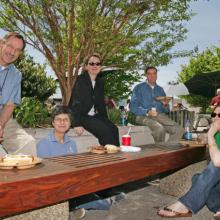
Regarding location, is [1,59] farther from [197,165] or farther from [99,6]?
[99,6]

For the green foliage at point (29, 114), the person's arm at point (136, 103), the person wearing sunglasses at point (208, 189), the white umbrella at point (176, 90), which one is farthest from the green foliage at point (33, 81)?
the person wearing sunglasses at point (208, 189)

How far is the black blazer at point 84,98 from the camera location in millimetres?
5307

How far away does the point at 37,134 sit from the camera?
247 inches

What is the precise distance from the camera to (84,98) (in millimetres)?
5367

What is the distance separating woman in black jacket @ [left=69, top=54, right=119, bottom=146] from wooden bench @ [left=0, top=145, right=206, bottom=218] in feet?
4.74

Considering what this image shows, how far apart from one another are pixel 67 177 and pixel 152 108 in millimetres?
4496

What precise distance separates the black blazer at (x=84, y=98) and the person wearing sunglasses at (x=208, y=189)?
210 cm

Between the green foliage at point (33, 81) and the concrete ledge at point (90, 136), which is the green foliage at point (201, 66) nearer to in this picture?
the green foliage at point (33, 81)

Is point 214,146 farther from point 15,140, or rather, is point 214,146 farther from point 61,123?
point 15,140

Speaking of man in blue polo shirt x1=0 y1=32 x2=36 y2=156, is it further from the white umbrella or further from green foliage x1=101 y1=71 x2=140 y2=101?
the white umbrella

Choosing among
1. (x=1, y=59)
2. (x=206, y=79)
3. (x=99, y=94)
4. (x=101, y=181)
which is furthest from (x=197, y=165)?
(x=206, y=79)

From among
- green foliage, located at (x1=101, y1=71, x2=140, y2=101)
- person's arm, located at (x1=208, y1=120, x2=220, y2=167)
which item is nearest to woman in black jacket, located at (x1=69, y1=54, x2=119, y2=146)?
person's arm, located at (x1=208, y1=120, x2=220, y2=167)

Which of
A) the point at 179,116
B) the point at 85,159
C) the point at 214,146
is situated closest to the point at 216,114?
the point at 214,146

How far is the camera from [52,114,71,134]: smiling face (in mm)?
3939
